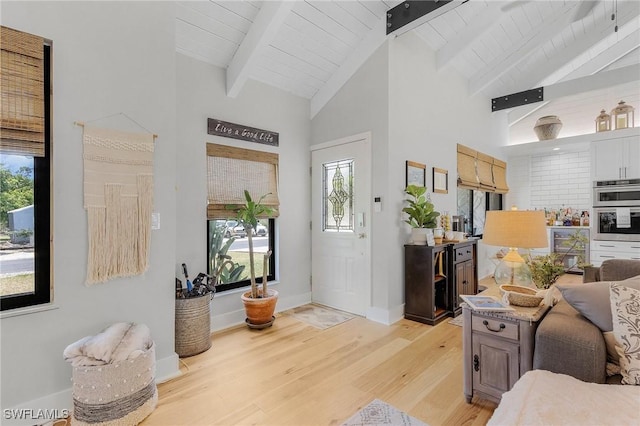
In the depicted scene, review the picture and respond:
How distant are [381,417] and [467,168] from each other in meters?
4.29

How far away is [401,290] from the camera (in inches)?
144

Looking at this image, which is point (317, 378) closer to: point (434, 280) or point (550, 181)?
point (434, 280)

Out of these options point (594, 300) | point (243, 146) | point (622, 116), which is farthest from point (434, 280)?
point (622, 116)

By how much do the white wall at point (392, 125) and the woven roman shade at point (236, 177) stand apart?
0.89 meters

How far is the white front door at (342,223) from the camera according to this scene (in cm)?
366

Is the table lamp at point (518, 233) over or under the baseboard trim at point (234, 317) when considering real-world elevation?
over

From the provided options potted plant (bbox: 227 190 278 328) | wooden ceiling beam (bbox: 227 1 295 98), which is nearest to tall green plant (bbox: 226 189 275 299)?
potted plant (bbox: 227 190 278 328)

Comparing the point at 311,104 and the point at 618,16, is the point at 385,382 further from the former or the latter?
the point at 618,16

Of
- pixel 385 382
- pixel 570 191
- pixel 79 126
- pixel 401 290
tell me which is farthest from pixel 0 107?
pixel 570 191

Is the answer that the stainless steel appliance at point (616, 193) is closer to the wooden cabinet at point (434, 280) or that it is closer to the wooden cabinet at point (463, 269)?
the wooden cabinet at point (463, 269)

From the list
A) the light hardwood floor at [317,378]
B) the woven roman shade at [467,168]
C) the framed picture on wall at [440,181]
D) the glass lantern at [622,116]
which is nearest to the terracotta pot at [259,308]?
the light hardwood floor at [317,378]

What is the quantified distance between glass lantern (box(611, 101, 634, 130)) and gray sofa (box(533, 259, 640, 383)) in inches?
213

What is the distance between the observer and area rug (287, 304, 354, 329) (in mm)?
3447

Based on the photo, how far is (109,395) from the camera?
1762 millimetres
